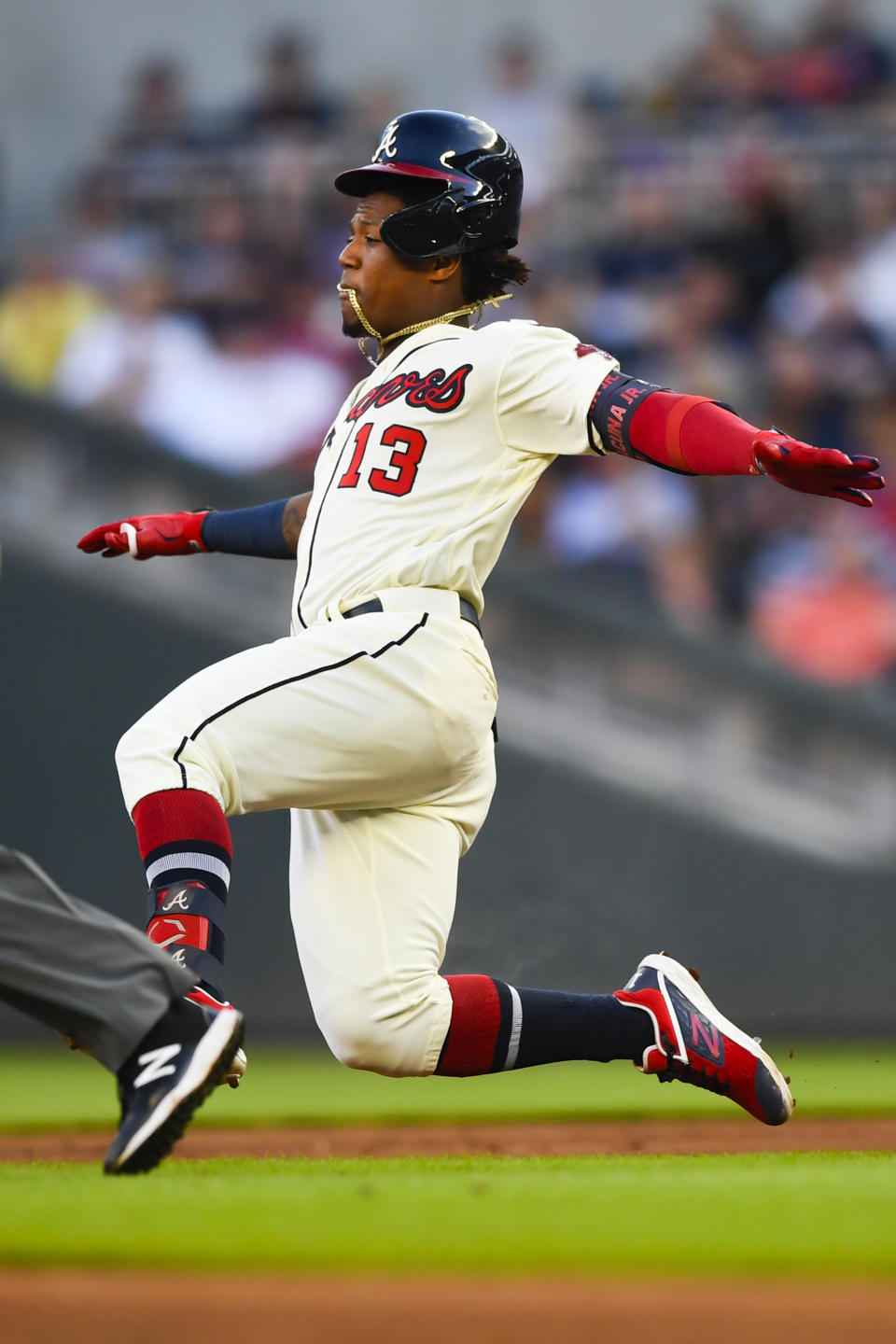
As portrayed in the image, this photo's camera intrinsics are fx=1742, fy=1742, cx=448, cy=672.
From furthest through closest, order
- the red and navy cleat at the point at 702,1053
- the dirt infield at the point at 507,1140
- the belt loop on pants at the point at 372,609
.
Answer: the dirt infield at the point at 507,1140, the red and navy cleat at the point at 702,1053, the belt loop on pants at the point at 372,609

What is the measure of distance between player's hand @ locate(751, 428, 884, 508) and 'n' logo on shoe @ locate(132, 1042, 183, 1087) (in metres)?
1.17

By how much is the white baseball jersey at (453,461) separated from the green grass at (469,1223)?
1.02m

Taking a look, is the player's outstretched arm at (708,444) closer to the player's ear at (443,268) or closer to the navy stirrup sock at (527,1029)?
the player's ear at (443,268)

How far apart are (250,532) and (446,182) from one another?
786 millimetres

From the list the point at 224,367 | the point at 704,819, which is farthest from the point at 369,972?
the point at 224,367

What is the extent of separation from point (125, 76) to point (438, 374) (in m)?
7.26

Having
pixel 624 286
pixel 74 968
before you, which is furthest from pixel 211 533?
pixel 624 286

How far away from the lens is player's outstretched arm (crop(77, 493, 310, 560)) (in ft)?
11.3

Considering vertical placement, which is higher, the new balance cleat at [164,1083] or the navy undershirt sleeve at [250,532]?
the navy undershirt sleeve at [250,532]

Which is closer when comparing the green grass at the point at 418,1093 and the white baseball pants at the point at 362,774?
the white baseball pants at the point at 362,774

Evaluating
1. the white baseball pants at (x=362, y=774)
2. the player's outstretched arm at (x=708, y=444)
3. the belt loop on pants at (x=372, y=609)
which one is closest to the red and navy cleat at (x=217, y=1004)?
the white baseball pants at (x=362, y=774)

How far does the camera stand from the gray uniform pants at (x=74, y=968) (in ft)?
7.48

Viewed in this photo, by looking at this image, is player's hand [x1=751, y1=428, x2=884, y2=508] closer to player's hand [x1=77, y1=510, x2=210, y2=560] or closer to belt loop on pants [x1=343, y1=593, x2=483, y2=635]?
belt loop on pants [x1=343, y1=593, x2=483, y2=635]

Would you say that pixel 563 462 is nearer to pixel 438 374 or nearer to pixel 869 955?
pixel 869 955
